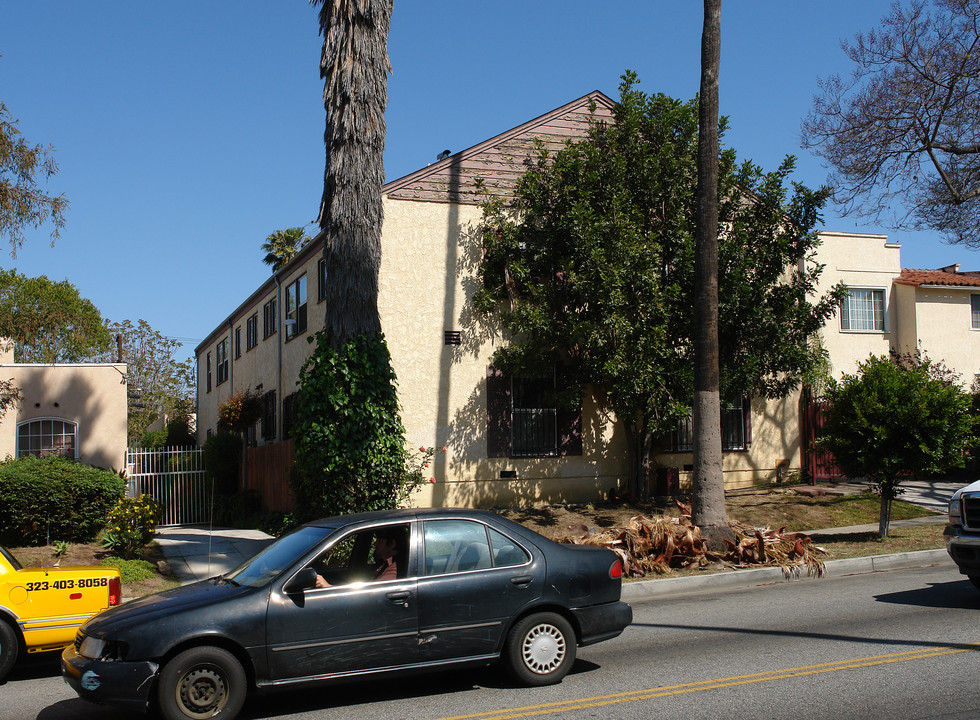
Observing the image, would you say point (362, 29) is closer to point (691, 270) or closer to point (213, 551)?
point (691, 270)

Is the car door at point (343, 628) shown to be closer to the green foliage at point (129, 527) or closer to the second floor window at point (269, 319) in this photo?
the green foliage at point (129, 527)

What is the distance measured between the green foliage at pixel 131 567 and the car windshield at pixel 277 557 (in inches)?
267

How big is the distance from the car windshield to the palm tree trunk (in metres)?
8.10

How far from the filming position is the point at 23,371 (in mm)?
20688

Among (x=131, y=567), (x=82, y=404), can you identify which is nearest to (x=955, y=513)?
(x=131, y=567)

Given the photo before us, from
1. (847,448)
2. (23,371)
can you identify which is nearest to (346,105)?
(847,448)

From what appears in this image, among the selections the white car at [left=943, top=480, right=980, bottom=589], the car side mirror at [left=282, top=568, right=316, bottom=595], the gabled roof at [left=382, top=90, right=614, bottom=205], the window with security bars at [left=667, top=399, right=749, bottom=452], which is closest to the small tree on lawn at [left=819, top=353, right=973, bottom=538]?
the white car at [left=943, top=480, right=980, bottom=589]

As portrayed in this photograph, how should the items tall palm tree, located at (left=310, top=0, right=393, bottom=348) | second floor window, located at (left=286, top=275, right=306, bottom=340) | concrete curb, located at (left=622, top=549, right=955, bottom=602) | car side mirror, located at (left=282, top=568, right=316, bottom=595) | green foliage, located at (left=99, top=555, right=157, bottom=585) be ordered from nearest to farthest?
car side mirror, located at (left=282, top=568, right=316, bottom=595) < concrete curb, located at (left=622, top=549, right=955, bottom=602) < green foliage, located at (left=99, top=555, right=157, bottom=585) < tall palm tree, located at (left=310, top=0, right=393, bottom=348) < second floor window, located at (left=286, top=275, right=306, bottom=340)

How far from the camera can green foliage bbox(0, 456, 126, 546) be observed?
14672 millimetres

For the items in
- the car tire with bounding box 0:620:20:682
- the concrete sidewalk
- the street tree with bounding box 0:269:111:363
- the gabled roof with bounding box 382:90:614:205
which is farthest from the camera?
the street tree with bounding box 0:269:111:363

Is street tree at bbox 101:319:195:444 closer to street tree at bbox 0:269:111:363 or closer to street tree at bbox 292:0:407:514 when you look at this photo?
street tree at bbox 0:269:111:363

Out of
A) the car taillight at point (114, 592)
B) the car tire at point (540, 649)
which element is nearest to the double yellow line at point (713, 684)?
the car tire at point (540, 649)

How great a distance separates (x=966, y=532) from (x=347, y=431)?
27.5ft

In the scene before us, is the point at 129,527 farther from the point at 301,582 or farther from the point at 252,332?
the point at 252,332
